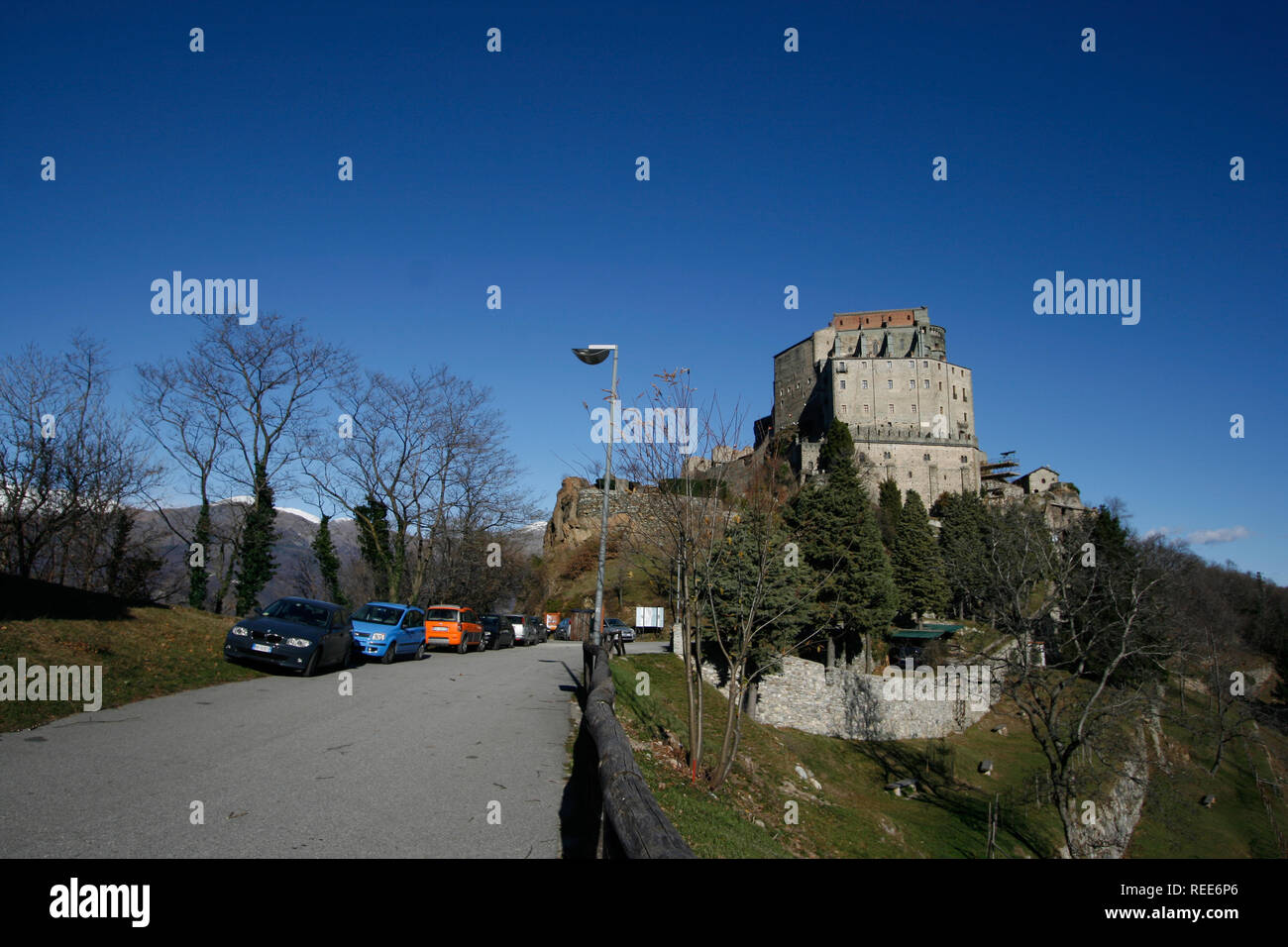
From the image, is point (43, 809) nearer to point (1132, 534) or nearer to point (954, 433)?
point (1132, 534)

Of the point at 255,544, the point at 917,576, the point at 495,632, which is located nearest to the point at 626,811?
the point at 495,632

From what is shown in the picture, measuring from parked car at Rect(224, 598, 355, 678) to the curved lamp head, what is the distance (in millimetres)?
8473

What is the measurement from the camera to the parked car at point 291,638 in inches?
571

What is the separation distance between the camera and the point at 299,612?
1612 centimetres

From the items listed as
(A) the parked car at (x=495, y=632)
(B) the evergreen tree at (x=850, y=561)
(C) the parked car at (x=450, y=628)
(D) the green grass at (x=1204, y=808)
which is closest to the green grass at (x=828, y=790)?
(D) the green grass at (x=1204, y=808)

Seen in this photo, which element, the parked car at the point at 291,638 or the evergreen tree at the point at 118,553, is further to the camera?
the evergreen tree at the point at 118,553

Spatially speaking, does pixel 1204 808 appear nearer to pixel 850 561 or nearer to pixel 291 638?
pixel 850 561

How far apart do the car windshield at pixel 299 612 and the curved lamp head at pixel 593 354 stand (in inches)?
334

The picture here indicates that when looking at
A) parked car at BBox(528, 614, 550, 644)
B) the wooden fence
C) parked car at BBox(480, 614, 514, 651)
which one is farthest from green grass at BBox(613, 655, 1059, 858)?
parked car at BBox(528, 614, 550, 644)

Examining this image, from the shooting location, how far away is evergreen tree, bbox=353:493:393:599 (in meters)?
36.8

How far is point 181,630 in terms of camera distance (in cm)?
1616

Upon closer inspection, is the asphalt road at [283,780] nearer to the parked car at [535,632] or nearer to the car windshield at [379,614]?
the car windshield at [379,614]

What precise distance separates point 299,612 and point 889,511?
62434mm
